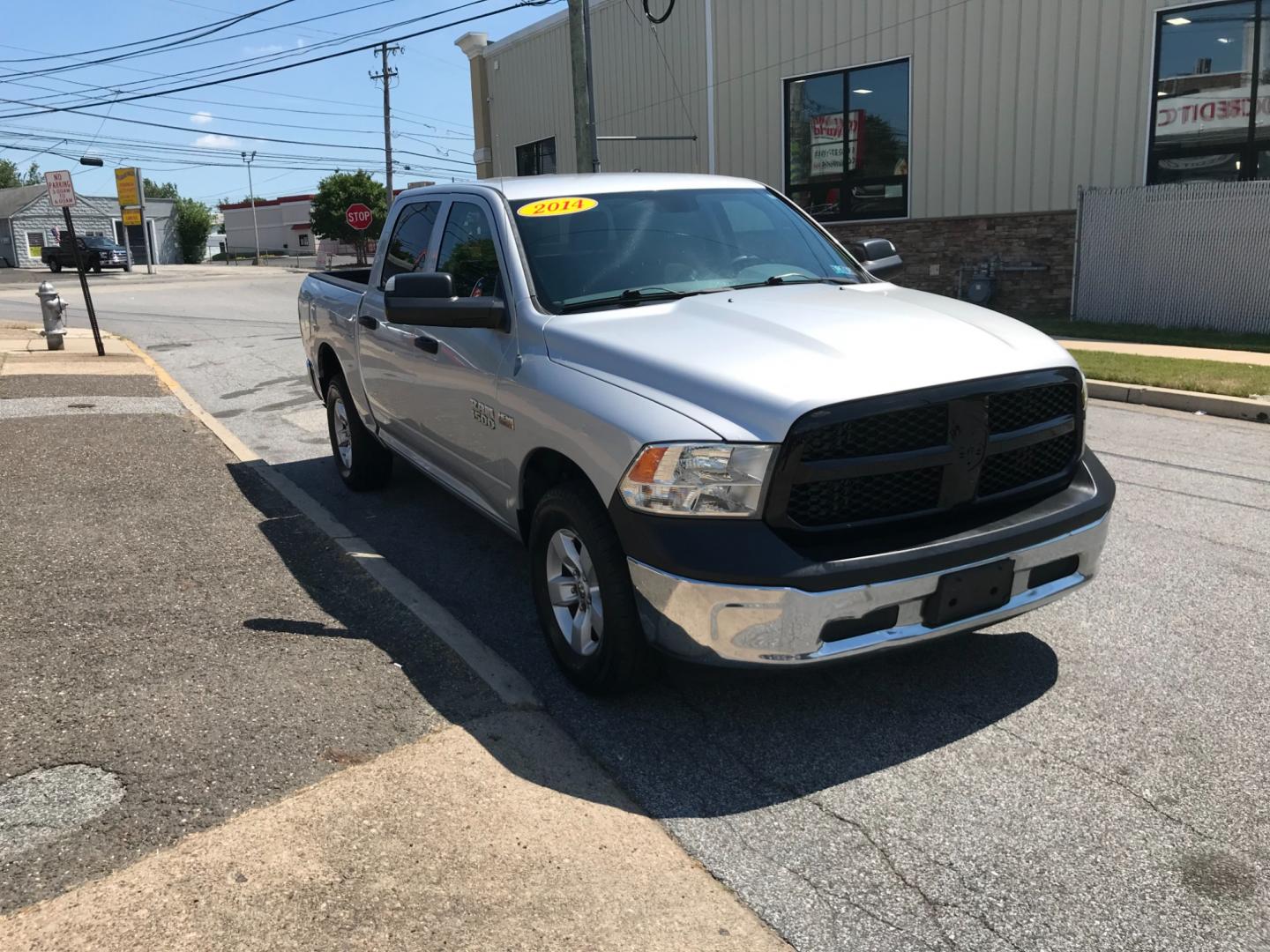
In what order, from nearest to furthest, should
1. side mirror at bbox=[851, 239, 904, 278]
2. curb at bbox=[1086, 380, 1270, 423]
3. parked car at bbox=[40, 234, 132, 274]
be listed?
side mirror at bbox=[851, 239, 904, 278], curb at bbox=[1086, 380, 1270, 423], parked car at bbox=[40, 234, 132, 274]

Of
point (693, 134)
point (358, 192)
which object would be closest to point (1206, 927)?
point (693, 134)

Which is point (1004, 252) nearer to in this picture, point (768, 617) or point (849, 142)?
point (849, 142)

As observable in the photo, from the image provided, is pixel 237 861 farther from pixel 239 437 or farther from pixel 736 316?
pixel 239 437

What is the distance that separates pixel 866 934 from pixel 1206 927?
0.83 m

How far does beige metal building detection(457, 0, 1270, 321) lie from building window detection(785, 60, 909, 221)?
0.11 ft

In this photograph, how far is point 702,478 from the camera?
336 cm

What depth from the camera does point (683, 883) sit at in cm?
290

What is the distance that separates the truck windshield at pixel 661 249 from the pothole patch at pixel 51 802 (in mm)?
2352

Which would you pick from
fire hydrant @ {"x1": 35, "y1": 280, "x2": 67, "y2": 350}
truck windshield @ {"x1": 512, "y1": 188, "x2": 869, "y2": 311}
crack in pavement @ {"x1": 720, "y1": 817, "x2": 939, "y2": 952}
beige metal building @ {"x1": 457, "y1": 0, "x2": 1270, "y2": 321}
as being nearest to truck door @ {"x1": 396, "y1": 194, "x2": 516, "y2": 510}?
truck windshield @ {"x1": 512, "y1": 188, "x2": 869, "y2": 311}

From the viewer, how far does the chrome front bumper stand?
3.27 meters

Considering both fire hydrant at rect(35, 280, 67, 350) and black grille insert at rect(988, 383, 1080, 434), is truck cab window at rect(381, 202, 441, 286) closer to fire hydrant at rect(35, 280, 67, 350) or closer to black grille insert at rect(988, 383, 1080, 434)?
black grille insert at rect(988, 383, 1080, 434)

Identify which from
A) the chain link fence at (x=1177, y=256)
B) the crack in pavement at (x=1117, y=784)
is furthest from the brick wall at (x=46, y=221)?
A: the crack in pavement at (x=1117, y=784)

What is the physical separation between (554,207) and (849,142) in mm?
16691

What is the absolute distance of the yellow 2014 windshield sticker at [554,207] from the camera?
4.84m
